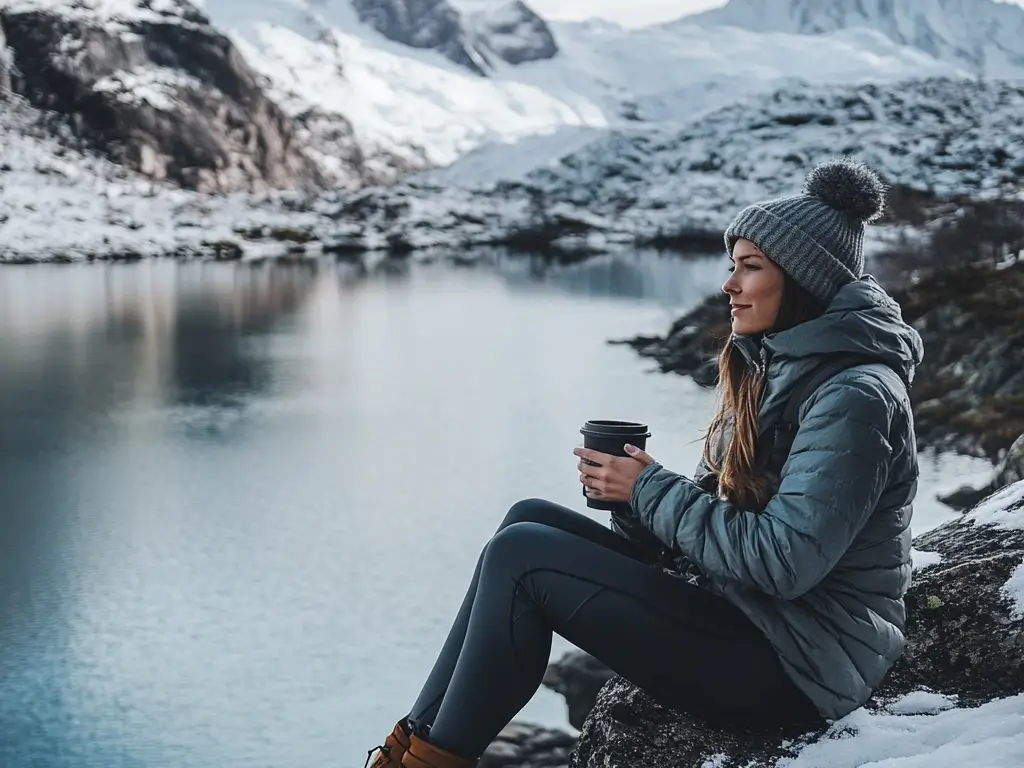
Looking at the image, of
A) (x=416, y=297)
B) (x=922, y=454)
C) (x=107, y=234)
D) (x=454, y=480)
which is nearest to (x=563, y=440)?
(x=454, y=480)

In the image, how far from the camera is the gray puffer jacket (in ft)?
6.43

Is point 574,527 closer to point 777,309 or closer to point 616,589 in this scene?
point 616,589

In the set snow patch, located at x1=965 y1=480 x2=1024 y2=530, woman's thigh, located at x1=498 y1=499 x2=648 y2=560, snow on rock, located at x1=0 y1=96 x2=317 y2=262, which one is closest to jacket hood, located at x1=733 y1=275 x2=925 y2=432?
woman's thigh, located at x1=498 y1=499 x2=648 y2=560

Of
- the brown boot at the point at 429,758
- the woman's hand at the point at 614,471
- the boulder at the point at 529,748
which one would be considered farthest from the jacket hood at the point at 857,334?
the boulder at the point at 529,748

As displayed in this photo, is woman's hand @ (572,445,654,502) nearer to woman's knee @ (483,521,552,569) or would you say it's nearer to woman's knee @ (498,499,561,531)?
woman's knee @ (483,521,552,569)

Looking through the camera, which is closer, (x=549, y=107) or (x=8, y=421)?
(x=8, y=421)

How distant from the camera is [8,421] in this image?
1320cm

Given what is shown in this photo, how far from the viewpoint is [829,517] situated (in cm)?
195

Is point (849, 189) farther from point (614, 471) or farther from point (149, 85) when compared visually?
point (149, 85)

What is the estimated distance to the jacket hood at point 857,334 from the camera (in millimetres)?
2055

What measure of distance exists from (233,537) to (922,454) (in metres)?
6.90

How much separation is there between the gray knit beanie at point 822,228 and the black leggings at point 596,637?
0.72m

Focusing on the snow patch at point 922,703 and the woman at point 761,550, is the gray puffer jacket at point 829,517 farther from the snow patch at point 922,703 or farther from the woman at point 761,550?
the snow patch at point 922,703

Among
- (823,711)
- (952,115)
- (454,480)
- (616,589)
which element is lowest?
(454,480)
